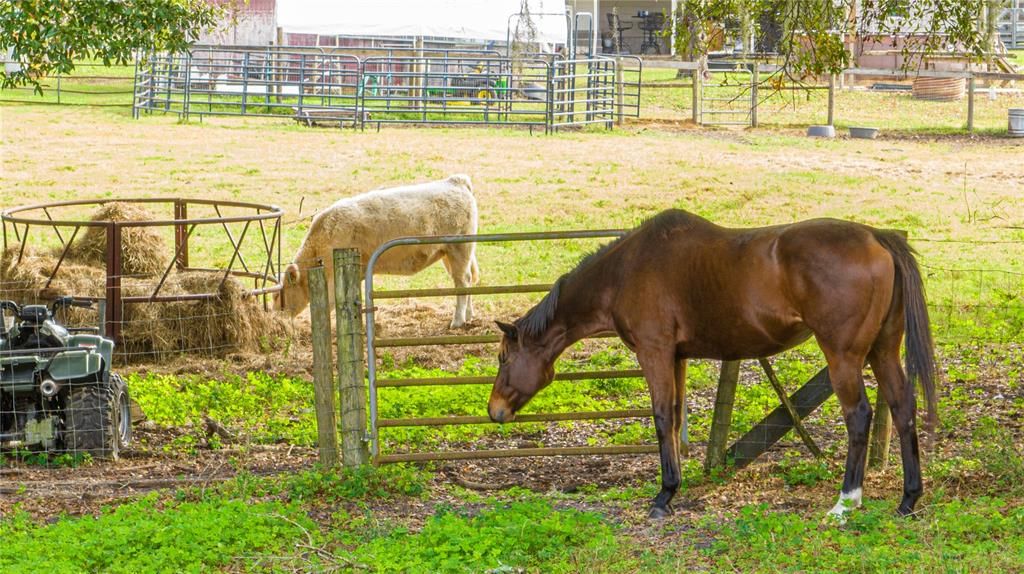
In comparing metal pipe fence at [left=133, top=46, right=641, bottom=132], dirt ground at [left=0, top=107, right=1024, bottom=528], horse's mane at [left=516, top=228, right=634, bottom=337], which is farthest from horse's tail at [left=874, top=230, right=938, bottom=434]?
metal pipe fence at [left=133, top=46, right=641, bottom=132]

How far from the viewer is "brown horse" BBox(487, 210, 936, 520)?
570 centimetres

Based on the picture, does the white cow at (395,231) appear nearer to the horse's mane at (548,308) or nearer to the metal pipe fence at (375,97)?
the horse's mane at (548,308)

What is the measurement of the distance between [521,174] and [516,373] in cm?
1258

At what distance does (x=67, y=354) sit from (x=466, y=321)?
497cm

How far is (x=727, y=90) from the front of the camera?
3158 centimetres

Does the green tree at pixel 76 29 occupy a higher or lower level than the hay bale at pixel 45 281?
higher

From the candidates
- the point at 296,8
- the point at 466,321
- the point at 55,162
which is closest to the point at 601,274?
the point at 466,321

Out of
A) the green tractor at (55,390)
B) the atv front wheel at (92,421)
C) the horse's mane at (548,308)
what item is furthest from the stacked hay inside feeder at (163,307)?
the horse's mane at (548,308)

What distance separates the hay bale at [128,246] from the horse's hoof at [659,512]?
6.36 meters

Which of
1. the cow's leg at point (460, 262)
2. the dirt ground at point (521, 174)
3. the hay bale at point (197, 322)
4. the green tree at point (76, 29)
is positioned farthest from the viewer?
the cow's leg at point (460, 262)

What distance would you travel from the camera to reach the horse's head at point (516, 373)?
6.57 meters

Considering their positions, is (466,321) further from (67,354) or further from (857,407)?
(857,407)

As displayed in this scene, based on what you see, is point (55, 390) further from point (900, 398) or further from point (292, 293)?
point (900, 398)

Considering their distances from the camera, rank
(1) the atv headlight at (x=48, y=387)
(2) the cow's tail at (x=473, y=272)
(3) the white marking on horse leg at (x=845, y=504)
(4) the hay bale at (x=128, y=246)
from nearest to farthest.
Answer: (3) the white marking on horse leg at (x=845, y=504)
(1) the atv headlight at (x=48, y=387)
(4) the hay bale at (x=128, y=246)
(2) the cow's tail at (x=473, y=272)
